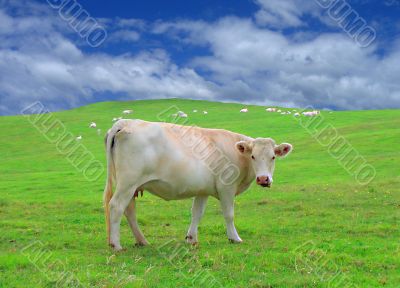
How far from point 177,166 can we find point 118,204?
5.00 ft

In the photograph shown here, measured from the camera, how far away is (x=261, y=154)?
12156 millimetres

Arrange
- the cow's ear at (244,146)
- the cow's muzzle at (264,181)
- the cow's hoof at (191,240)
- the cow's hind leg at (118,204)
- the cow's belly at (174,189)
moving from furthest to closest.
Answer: the cow's ear at (244,146) < the cow's hoof at (191,240) < the cow's muzzle at (264,181) < the cow's belly at (174,189) < the cow's hind leg at (118,204)

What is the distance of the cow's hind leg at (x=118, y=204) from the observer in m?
11.2

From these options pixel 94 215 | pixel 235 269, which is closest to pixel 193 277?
pixel 235 269

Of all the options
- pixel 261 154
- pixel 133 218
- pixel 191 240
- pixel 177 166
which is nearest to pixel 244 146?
pixel 261 154

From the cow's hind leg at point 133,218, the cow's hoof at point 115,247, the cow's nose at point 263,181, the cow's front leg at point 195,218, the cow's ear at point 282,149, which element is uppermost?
the cow's ear at point 282,149

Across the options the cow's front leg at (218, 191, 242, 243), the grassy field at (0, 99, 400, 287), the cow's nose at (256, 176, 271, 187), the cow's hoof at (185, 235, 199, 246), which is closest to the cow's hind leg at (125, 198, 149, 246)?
the grassy field at (0, 99, 400, 287)

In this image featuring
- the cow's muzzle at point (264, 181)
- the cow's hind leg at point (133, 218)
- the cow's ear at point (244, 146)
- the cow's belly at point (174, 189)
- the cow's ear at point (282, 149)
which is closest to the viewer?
the cow's belly at point (174, 189)

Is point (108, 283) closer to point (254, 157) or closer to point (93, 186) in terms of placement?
point (254, 157)

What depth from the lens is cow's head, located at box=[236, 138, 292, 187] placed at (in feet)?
39.2

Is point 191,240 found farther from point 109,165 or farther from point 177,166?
point 109,165

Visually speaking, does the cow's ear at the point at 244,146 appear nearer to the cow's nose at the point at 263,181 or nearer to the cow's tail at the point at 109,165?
the cow's nose at the point at 263,181

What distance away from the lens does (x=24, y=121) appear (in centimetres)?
7938

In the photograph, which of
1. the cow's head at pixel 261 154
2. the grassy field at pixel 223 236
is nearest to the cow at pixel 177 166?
the cow's head at pixel 261 154
